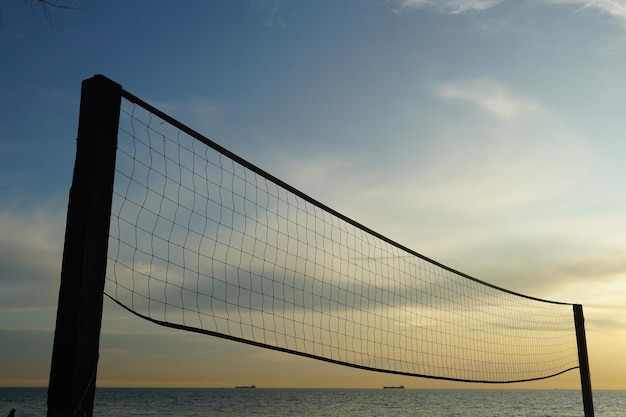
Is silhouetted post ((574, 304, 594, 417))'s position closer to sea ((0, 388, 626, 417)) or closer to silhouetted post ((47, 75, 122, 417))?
silhouetted post ((47, 75, 122, 417))

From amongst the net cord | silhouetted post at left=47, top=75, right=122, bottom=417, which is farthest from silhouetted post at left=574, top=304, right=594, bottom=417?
silhouetted post at left=47, top=75, right=122, bottom=417

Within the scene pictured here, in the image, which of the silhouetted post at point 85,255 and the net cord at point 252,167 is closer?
the silhouetted post at point 85,255

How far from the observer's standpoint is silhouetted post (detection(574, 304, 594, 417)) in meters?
9.96

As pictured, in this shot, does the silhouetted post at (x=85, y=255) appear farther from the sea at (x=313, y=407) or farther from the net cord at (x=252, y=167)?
the sea at (x=313, y=407)

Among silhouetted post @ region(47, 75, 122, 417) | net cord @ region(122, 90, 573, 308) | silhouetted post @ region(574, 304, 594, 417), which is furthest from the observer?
silhouetted post @ region(574, 304, 594, 417)

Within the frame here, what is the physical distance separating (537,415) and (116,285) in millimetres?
55687

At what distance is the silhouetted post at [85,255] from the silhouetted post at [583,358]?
8958 mm

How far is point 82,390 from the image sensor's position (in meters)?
3.13

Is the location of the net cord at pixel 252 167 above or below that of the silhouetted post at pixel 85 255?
above

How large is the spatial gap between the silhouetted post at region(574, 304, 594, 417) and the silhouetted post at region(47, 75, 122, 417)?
29.4 ft

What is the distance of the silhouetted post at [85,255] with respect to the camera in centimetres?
311

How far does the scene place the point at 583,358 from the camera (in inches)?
400

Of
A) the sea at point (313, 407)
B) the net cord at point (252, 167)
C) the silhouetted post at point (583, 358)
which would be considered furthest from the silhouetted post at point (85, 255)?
the sea at point (313, 407)

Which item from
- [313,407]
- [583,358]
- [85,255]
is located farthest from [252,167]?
[313,407]
